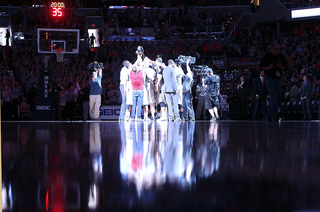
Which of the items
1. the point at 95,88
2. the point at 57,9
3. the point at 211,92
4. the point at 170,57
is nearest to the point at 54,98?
the point at 95,88

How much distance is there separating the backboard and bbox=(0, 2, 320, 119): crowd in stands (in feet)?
6.02

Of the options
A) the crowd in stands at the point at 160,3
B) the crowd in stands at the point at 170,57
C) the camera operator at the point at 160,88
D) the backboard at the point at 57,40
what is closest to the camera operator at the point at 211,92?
the camera operator at the point at 160,88

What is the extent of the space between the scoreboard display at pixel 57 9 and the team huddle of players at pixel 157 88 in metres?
24.9

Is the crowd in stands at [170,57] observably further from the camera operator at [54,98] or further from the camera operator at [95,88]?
the camera operator at [95,88]

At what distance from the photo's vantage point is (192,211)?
1284 millimetres

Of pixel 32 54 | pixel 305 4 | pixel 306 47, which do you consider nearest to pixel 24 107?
pixel 32 54

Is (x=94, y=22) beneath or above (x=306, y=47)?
above

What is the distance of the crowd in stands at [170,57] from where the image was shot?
67.8 feet

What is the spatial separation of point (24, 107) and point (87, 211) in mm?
19819

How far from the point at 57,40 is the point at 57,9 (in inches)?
692

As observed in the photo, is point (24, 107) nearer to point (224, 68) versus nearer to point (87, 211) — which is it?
point (224, 68)

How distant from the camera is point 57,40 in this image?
2042 cm

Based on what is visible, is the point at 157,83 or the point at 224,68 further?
the point at 224,68

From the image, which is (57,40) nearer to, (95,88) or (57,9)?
(95,88)
